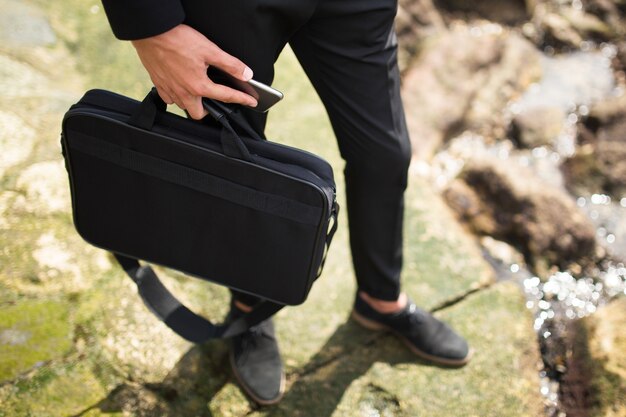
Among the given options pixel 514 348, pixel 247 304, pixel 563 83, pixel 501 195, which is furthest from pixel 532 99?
pixel 247 304

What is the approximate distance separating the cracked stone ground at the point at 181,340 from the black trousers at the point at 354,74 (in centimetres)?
34

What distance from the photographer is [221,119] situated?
4.16 feet

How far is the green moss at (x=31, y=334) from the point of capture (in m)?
1.73

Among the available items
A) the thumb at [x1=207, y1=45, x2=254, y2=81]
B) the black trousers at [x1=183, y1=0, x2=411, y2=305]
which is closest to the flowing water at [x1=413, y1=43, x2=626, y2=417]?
the black trousers at [x1=183, y1=0, x2=411, y2=305]

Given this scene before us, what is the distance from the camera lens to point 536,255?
8.65 feet

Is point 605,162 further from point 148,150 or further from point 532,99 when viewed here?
point 148,150

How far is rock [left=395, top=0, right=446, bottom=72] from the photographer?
151 inches

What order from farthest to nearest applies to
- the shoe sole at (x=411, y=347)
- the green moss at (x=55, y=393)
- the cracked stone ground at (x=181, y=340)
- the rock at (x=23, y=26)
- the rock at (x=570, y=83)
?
1. the rock at (x=570, y=83)
2. the rock at (x=23, y=26)
3. the shoe sole at (x=411, y=347)
4. the cracked stone ground at (x=181, y=340)
5. the green moss at (x=55, y=393)

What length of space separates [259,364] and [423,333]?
550 millimetres

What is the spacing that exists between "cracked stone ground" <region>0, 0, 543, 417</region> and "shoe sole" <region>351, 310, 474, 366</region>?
3 cm

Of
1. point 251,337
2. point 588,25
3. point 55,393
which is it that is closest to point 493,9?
point 588,25

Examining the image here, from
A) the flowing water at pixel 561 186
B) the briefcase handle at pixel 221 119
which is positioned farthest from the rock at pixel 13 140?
the flowing water at pixel 561 186

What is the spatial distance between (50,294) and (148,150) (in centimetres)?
85

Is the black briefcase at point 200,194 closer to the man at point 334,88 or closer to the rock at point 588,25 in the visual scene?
the man at point 334,88
